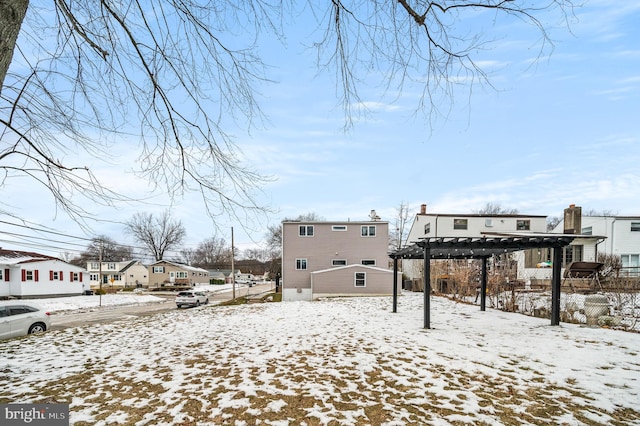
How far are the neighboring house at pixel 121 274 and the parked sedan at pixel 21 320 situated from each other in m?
47.6

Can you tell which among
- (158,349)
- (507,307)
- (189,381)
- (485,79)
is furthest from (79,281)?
(485,79)

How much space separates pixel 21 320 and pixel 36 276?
25.4 meters

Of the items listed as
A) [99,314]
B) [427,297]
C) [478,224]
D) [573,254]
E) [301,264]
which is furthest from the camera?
[478,224]

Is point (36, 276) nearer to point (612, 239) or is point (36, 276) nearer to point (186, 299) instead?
point (186, 299)

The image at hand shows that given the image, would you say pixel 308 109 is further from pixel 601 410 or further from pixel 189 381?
pixel 601 410

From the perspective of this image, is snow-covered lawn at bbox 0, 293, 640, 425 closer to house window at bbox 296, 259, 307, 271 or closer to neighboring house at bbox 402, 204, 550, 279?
house window at bbox 296, 259, 307, 271

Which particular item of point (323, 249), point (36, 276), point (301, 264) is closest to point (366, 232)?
point (323, 249)

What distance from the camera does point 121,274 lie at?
5403 centimetres

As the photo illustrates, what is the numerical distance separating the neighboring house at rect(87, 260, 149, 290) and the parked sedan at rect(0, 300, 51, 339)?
47.6m

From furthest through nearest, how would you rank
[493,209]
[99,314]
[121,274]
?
1. [121,274]
2. [493,209]
3. [99,314]

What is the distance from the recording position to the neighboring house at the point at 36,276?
27.9 meters

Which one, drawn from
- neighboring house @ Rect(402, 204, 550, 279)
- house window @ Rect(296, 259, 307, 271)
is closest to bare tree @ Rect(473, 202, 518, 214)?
neighboring house @ Rect(402, 204, 550, 279)

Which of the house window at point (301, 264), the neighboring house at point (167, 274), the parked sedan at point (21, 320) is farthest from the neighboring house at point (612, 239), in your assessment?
the neighboring house at point (167, 274)

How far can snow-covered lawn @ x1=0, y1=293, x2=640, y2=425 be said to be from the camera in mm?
3916
